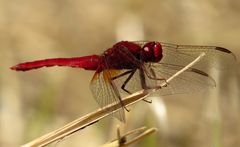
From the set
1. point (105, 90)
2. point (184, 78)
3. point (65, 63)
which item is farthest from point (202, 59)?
point (65, 63)

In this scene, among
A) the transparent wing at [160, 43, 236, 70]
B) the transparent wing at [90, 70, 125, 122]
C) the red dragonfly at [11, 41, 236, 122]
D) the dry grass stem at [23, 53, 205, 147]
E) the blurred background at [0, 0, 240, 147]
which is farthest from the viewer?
the blurred background at [0, 0, 240, 147]

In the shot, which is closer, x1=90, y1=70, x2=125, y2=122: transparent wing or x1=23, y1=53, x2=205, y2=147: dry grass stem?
x1=23, y1=53, x2=205, y2=147: dry grass stem

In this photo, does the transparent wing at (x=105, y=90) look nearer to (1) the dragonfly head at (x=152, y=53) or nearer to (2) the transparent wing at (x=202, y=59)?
(1) the dragonfly head at (x=152, y=53)

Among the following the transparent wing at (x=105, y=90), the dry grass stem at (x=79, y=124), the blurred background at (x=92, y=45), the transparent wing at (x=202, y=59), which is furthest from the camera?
the blurred background at (x=92, y=45)

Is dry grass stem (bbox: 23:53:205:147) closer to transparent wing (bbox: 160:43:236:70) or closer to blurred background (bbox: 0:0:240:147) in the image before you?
transparent wing (bbox: 160:43:236:70)

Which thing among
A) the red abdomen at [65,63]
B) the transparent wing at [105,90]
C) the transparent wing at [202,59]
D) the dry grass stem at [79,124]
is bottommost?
the dry grass stem at [79,124]

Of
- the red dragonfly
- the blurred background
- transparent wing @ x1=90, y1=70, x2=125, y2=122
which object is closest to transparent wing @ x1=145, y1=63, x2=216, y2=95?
the red dragonfly

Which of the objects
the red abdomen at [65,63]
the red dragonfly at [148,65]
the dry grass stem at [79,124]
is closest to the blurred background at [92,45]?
the red abdomen at [65,63]
